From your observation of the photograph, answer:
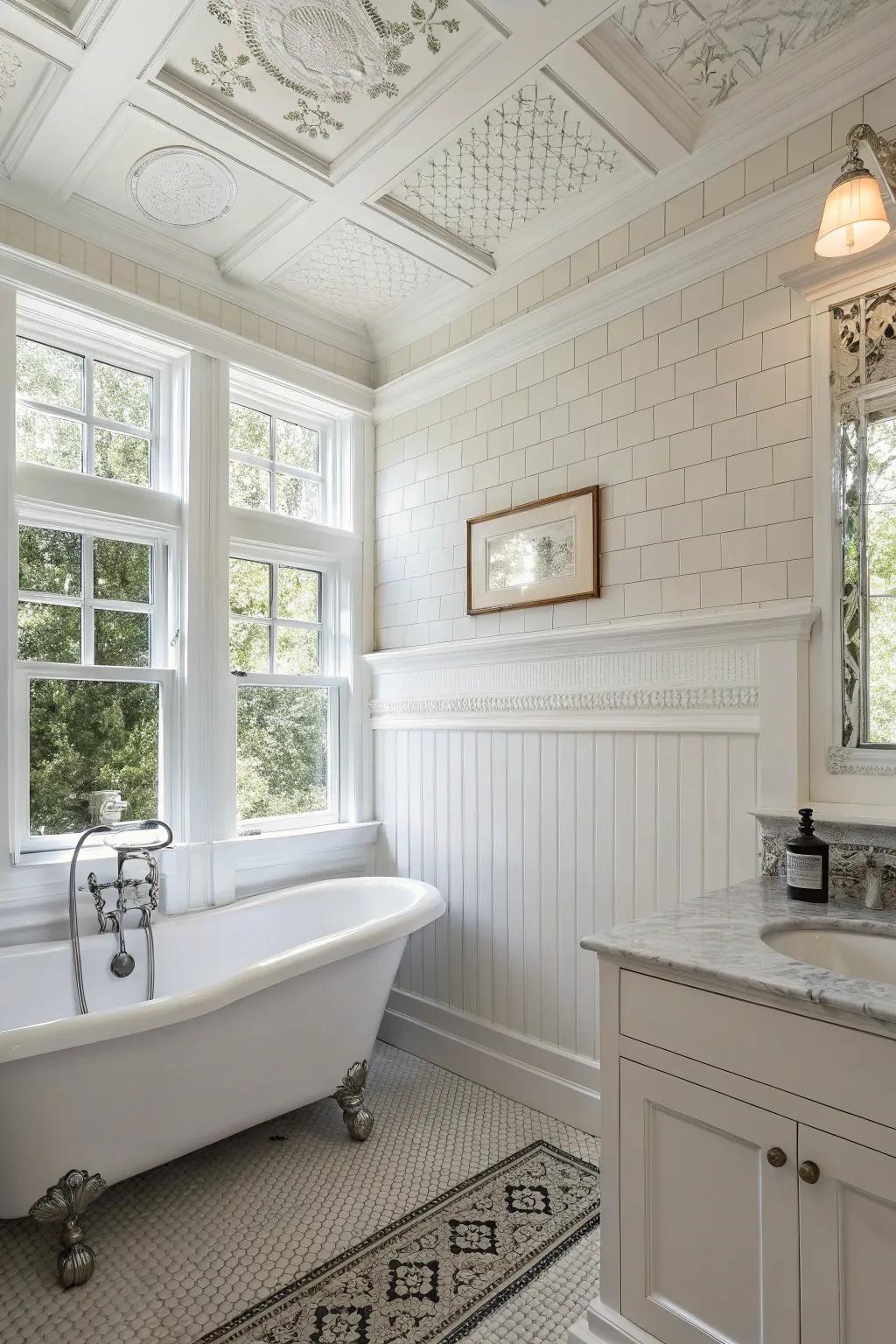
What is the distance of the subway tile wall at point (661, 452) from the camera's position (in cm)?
218

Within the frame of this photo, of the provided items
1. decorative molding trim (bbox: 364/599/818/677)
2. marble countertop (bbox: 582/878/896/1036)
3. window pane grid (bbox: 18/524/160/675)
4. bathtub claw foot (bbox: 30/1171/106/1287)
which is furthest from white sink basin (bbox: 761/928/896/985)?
window pane grid (bbox: 18/524/160/675)

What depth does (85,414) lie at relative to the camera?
9.33 ft

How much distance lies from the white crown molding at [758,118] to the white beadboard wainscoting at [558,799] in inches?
51.6

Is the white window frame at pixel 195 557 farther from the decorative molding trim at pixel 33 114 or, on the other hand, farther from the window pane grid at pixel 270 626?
the decorative molding trim at pixel 33 114

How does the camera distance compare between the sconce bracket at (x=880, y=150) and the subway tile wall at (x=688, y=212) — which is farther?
the subway tile wall at (x=688, y=212)

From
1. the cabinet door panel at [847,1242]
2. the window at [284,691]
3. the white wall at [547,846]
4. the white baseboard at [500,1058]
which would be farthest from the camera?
the window at [284,691]

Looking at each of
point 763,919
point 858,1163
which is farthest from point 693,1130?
point 763,919

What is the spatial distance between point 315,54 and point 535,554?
1.53 meters

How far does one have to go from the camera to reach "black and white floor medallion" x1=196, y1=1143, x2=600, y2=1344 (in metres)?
1.72

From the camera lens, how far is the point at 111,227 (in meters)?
2.76

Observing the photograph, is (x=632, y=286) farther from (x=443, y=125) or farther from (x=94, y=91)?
(x=94, y=91)

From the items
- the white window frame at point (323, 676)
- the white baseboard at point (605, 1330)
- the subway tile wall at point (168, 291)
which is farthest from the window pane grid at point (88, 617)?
the white baseboard at point (605, 1330)

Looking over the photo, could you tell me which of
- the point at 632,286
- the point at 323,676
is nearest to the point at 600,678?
the point at 632,286

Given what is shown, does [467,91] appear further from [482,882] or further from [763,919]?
[482,882]
